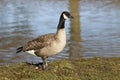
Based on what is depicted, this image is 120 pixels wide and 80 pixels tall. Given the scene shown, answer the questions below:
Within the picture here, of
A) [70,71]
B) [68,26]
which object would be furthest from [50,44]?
[68,26]

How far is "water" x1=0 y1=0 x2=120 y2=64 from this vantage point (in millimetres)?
11583

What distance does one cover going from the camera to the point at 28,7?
64.3ft

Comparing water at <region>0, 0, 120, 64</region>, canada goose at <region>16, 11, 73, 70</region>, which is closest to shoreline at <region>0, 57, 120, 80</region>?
canada goose at <region>16, 11, 73, 70</region>

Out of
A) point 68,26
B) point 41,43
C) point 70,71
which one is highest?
point 41,43

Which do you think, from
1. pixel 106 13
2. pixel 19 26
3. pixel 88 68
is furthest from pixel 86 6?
pixel 88 68

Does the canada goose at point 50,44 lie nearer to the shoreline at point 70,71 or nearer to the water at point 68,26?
the shoreline at point 70,71

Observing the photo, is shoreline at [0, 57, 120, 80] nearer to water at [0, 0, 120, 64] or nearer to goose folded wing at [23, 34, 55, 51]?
goose folded wing at [23, 34, 55, 51]

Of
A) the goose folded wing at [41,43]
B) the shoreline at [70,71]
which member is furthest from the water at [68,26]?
the goose folded wing at [41,43]

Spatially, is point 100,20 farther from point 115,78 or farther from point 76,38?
point 115,78

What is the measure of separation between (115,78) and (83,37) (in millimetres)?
5528

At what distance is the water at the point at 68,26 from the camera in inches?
456

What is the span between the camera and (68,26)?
1509cm

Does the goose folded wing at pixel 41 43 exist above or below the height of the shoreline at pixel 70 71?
above

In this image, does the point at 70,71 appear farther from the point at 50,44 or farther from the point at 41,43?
the point at 41,43
